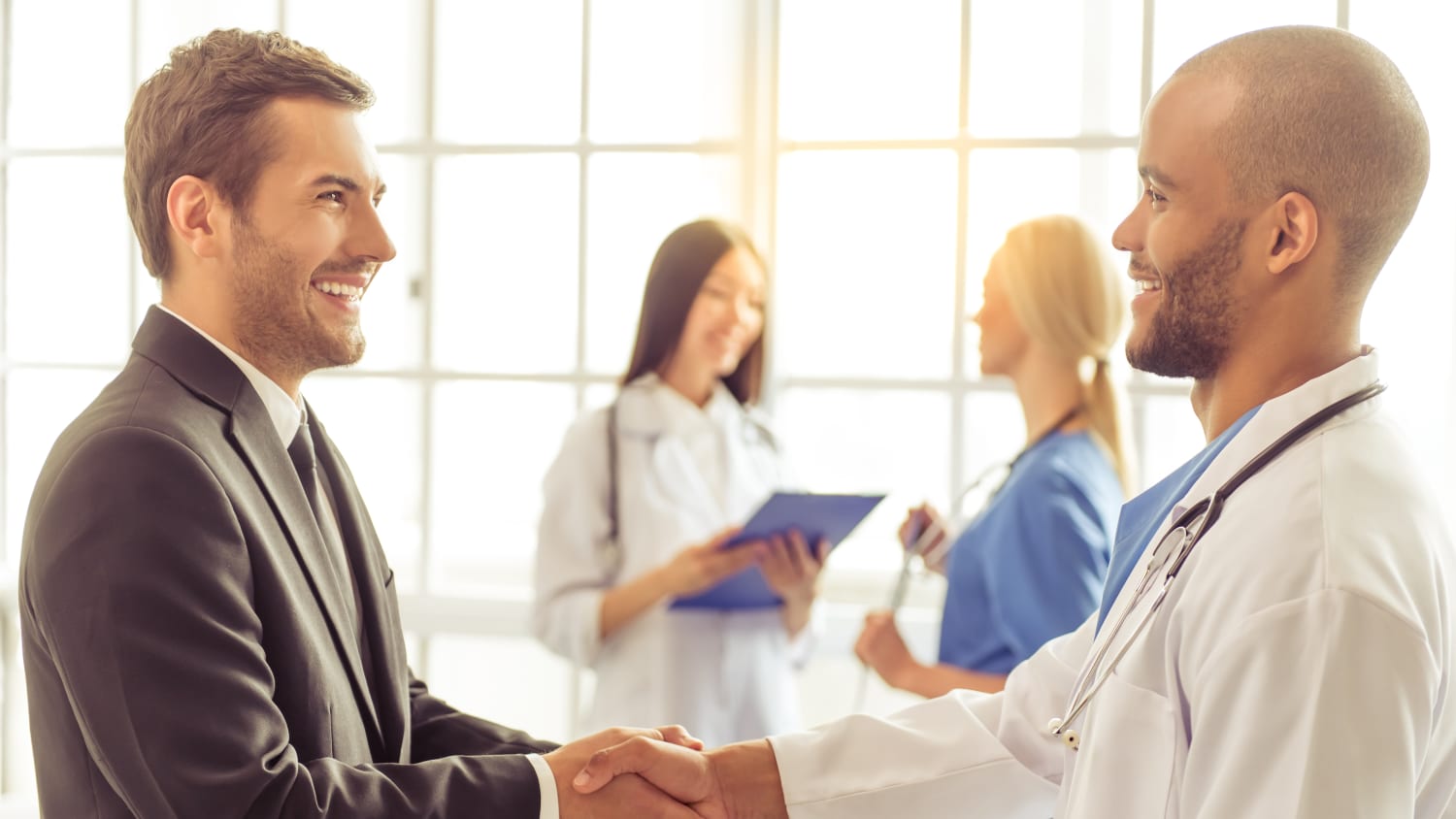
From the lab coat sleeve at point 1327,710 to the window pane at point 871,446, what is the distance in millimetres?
2347

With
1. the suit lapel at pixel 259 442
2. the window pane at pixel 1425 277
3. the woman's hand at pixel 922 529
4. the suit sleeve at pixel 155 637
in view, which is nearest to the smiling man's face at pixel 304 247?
the suit lapel at pixel 259 442

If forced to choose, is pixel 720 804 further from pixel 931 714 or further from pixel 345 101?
pixel 345 101

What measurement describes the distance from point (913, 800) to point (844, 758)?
0.11m

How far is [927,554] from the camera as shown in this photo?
2881 millimetres

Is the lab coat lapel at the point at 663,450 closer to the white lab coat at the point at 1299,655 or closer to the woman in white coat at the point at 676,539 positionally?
the woman in white coat at the point at 676,539

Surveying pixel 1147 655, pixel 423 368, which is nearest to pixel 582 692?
pixel 423 368

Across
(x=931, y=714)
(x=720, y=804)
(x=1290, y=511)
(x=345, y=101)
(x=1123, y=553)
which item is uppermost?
(x=345, y=101)

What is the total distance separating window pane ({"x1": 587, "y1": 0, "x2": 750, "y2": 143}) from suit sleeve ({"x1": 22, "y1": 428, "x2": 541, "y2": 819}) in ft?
7.83

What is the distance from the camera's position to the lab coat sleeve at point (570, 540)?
286 cm

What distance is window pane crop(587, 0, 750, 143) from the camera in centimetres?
354

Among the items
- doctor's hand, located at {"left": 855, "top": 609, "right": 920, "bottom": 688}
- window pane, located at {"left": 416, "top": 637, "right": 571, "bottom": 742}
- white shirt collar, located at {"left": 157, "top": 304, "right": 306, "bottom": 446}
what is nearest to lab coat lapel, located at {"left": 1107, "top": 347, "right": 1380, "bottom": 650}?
white shirt collar, located at {"left": 157, "top": 304, "right": 306, "bottom": 446}

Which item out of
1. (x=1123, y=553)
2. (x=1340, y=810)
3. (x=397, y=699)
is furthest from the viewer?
(x=397, y=699)

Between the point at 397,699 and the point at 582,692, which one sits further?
the point at 582,692

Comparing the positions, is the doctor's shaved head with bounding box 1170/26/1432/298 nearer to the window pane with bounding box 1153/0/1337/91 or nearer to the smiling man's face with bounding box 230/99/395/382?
the smiling man's face with bounding box 230/99/395/382
